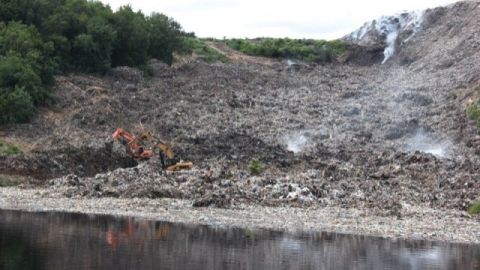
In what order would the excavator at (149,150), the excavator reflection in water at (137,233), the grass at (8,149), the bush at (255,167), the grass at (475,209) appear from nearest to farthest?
the excavator reflection in water at (137,233), the grass at (475,209), the bush at (255,167), the excavator at (149,150), the grass at (8,149)

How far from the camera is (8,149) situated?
46.4 m

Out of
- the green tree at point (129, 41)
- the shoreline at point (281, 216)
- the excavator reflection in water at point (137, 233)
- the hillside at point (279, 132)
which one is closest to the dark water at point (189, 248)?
the excavator reflection in water at point (137, 233)

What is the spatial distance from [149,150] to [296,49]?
209 ft

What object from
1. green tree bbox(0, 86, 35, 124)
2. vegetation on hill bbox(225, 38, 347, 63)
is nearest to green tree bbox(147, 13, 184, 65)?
vegetation on hill bbox(225, 38, 347, 63)

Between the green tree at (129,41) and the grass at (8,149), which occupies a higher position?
the green tree at (129,41)

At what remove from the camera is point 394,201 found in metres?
38.3

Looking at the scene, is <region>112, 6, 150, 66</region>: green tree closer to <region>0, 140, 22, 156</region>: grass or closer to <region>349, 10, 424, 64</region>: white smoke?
<region>0, 140, 22, 156</region>: grass

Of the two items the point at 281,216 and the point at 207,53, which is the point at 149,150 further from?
the point at 207,53

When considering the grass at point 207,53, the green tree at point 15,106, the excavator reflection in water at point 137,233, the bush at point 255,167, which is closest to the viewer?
the excavator reflection in water at point 137,233

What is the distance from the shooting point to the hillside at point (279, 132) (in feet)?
131

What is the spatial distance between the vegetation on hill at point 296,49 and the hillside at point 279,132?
32.7 ft

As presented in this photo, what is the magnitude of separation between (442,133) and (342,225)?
27.8 metres

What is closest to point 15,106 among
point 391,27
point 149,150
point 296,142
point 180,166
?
point 149,150

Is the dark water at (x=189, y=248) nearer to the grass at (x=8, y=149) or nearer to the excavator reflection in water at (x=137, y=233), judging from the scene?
the excavator reflection in water at (x=137, y=233)
